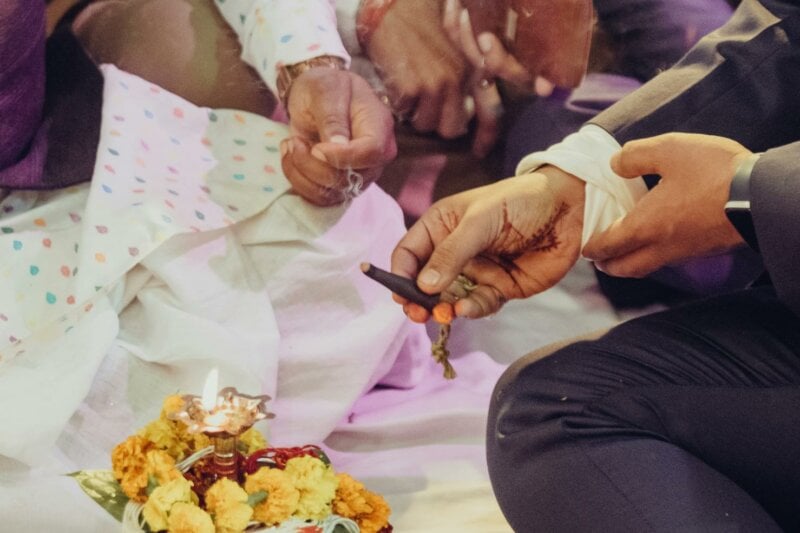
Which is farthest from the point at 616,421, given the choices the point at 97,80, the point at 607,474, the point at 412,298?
the point at 97,80

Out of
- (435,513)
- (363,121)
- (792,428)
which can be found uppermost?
(363,121)

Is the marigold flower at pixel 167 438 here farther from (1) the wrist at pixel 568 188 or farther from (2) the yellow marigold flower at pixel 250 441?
(1) the wrist at pixel 568 188

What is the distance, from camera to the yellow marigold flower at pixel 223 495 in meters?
0.59

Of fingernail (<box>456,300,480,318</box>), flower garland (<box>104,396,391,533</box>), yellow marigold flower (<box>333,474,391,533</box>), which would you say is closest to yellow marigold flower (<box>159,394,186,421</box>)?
flower garland (<box>104,396,391,533</box>)

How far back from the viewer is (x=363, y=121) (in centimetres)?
87

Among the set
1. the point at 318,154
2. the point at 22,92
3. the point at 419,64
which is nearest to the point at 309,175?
the point at 318,154

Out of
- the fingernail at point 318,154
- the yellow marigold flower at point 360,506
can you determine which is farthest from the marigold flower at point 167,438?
the fingernail at point 318,154

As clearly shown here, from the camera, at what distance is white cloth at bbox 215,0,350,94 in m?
0.87

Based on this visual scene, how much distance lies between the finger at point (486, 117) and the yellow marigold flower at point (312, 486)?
41 centimetres

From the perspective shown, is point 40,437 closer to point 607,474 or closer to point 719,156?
point 607,474

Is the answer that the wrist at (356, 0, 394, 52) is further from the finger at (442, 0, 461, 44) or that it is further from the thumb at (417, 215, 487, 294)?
the thumb at (417, 215, 487, 294)

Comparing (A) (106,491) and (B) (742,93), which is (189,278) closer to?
(A) (106,491)

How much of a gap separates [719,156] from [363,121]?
32 cm

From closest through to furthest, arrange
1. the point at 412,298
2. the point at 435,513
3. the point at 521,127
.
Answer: the point at 412,298
the point at 435,513
the point at 521,127
